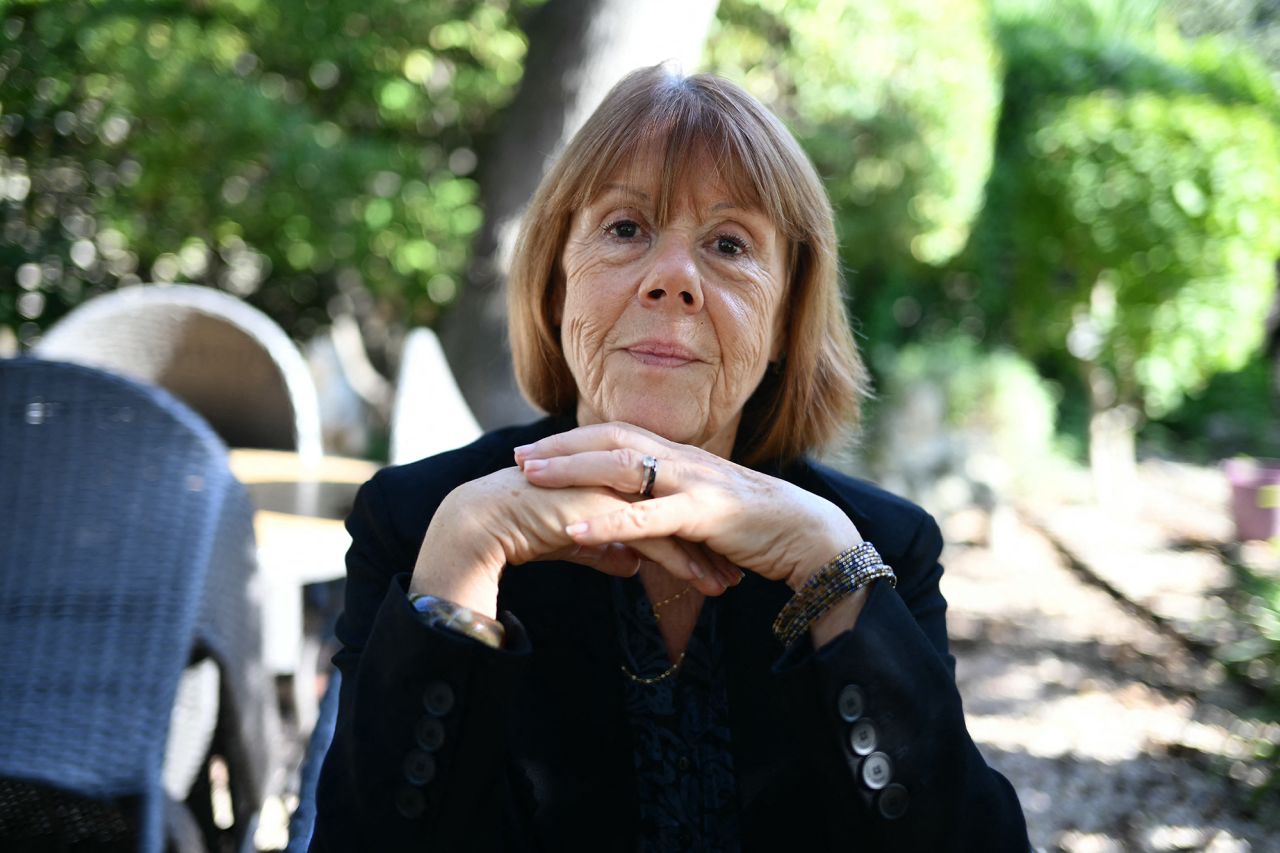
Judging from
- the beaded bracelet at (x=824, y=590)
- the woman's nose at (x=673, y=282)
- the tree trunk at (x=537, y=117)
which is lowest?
the beaded bracelet at (x=824, y=590)

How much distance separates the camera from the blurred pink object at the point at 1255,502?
20.7 feet

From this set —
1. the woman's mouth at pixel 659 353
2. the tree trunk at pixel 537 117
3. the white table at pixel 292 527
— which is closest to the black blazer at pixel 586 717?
the woman's mouth at pixel 659 353

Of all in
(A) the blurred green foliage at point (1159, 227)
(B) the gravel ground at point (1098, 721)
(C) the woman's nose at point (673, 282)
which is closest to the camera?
(C) the woman's nose at point (673, 282)

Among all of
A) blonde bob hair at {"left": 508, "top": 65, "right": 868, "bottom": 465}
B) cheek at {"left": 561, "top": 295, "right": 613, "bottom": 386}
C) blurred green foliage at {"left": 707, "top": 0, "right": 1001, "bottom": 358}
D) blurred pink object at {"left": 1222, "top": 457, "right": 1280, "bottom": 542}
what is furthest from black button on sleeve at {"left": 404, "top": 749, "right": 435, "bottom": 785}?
blurred pink object at {"left": 1222, "top": 457, "right": 1280, "bottom": 542}

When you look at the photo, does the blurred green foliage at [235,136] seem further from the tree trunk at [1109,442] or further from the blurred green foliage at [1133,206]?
the tree trunk at [1109,442]

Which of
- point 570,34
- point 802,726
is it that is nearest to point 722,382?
point 802,726

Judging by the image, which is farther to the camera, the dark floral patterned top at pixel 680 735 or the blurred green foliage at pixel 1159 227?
the blurred green foliage at pixel 1159 227

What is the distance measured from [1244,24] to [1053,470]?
7.29m

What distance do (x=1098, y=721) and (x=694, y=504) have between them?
3.51 meters

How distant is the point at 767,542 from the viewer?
1.48 metres

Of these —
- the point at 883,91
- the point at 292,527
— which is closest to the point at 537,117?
the point at 292,527

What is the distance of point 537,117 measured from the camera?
4.72 meters

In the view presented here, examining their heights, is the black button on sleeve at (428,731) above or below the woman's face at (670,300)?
below

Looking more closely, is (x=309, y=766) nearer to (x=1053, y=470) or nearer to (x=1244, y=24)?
(x=1053, y=470)
